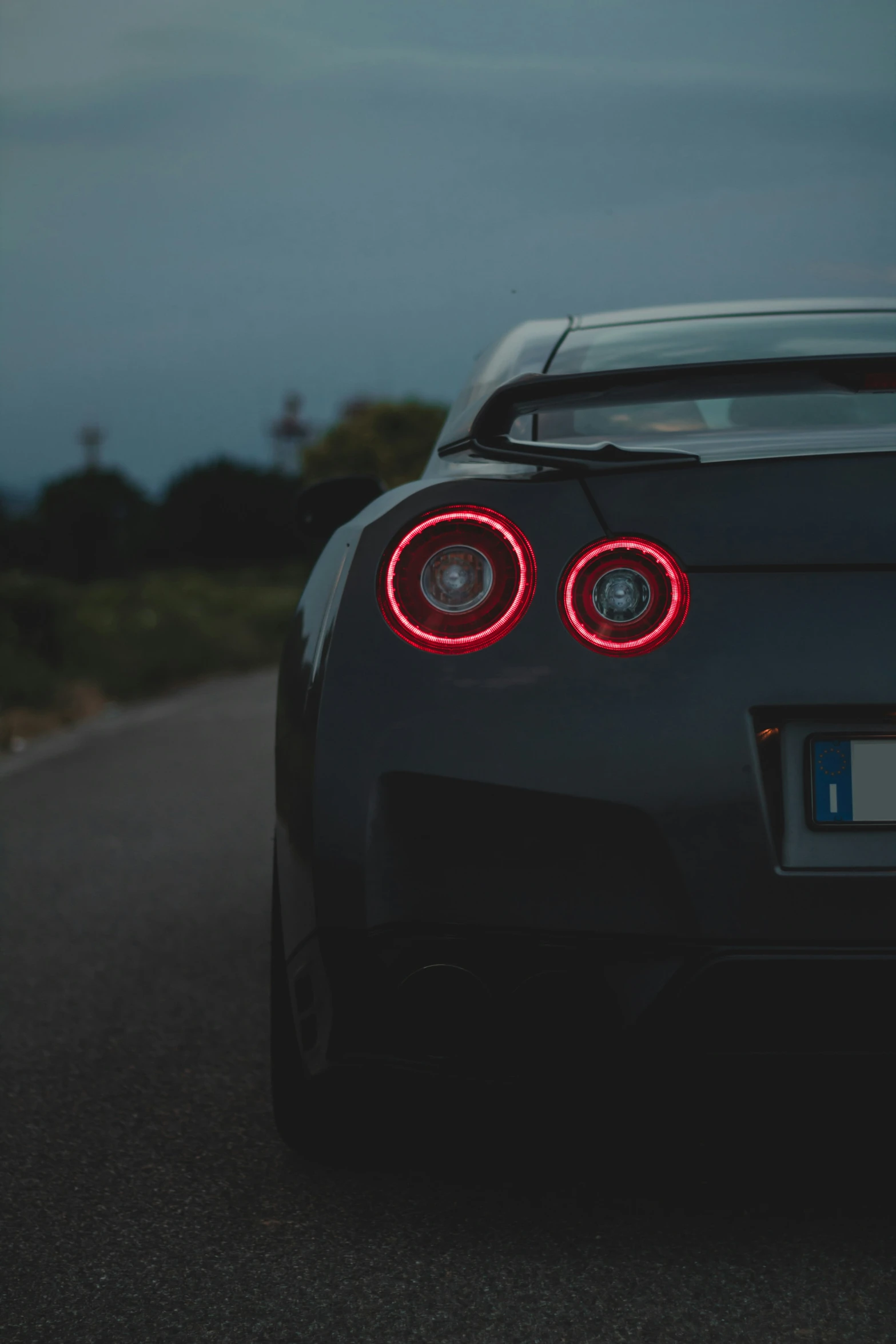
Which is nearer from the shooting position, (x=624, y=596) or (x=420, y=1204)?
(x=624, y=596)

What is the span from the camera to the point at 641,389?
101 inches

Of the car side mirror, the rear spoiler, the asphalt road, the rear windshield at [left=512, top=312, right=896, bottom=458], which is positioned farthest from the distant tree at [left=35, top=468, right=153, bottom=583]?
the rear spoiler

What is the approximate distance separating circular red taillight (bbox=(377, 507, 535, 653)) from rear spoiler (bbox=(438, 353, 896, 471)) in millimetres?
126

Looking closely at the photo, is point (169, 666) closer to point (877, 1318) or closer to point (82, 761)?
point (82, 761)

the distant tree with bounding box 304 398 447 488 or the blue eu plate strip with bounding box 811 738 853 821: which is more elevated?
the distant tree with bounding box 304 398 447 488

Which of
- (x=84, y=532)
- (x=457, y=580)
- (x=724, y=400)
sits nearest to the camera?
(x=457, y=580)

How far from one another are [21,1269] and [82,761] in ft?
23.9

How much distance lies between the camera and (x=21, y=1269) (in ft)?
8.06

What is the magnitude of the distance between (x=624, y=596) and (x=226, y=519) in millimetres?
83172

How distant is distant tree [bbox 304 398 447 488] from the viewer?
278ft

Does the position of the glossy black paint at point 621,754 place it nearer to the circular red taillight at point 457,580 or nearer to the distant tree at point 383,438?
the circular red taillight at point 457,580

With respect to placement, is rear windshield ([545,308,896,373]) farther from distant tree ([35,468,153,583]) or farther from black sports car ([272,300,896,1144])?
distant tree ([35,468,153,583])

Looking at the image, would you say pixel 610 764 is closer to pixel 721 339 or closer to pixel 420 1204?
pixel 420 1204

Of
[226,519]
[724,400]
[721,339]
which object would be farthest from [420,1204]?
[226,519]
